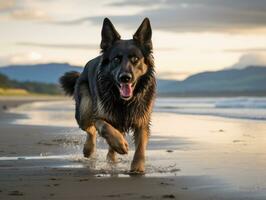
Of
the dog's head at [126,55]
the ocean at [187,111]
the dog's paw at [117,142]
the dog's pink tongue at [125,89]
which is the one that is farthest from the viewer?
the ocean at [187,111]

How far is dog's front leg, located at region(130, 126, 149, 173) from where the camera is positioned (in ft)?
24.9

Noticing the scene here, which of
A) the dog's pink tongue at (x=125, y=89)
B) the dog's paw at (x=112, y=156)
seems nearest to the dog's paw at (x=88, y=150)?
the dog's paw at (x=112, y=156)

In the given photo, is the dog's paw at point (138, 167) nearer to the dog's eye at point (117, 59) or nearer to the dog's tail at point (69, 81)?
the dog's eye at point (117, 59)

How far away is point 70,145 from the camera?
11.2m

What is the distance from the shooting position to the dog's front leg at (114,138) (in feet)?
24.2

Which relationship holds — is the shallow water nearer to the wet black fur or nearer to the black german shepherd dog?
the black german shepherd dog

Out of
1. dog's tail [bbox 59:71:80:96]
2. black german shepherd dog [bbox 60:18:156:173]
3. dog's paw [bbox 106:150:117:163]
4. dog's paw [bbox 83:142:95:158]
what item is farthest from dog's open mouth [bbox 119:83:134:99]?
dog's tail [bbox 59:71:80:96]

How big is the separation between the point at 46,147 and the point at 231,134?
4.21 meters

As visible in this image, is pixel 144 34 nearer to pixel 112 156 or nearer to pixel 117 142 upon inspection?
pixel 117 142

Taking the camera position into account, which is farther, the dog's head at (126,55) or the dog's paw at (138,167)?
the dog's head at (126,55)

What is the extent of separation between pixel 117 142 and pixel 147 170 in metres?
0.57

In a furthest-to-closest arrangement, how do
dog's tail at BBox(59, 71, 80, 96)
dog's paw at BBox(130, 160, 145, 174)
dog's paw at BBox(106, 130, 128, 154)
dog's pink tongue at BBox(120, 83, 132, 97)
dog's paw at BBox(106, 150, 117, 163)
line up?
dog's tail at BBox(59, 71, 80, 96), dog's paw at BBox(106, 150, 117, 163), dog's pink tongue at BBox(120, 83, 132, 97), dog's paw at BBox(130, 160, 145, 174), dog's paw at BBox(106, 130, 128, 154)

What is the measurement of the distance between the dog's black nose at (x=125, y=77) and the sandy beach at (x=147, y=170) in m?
1.13

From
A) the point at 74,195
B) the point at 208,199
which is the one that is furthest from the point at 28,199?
the point at 208,199
